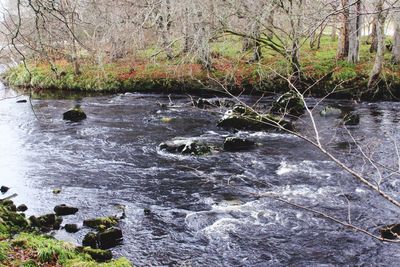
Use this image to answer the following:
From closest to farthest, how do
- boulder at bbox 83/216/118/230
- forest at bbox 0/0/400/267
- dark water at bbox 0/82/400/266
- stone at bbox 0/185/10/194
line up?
forest at bbox 0/0/400/267, dark water at bbox 0/82/400/266, boulder at bbox 83/216/118/230, stone at bbox 0/185/10/194

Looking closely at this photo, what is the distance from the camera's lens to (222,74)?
79.7 feet

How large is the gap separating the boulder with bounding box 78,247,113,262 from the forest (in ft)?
0.08

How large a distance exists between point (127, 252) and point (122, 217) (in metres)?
1.49

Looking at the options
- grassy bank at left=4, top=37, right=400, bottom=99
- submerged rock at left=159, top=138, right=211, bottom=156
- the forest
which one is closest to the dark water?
the forest

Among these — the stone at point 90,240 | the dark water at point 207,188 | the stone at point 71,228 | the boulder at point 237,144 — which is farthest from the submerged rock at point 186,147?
the stone at point 90,240

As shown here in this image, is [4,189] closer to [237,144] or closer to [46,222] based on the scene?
[46,222]

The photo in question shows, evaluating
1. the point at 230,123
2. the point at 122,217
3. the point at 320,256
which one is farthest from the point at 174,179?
the point at 230,123

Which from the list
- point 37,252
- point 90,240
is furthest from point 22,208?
point 37,252

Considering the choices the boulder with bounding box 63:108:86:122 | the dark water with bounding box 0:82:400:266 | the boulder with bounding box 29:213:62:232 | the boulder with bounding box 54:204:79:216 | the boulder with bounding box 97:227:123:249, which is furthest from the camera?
the boulder with bounding box 63:108:86:122

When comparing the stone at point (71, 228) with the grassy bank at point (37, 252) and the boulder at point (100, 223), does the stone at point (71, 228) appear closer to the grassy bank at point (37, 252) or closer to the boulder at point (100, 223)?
the boulder at point (100, 223)

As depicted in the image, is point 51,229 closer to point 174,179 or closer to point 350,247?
point 174,179

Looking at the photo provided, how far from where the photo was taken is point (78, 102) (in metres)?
23.6

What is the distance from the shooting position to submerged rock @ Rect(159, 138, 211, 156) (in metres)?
13.6

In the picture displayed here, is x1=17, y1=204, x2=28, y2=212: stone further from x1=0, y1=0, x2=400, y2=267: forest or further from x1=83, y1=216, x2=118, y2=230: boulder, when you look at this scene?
x1=83, y1=216, x2=118, y2=230: boulder
